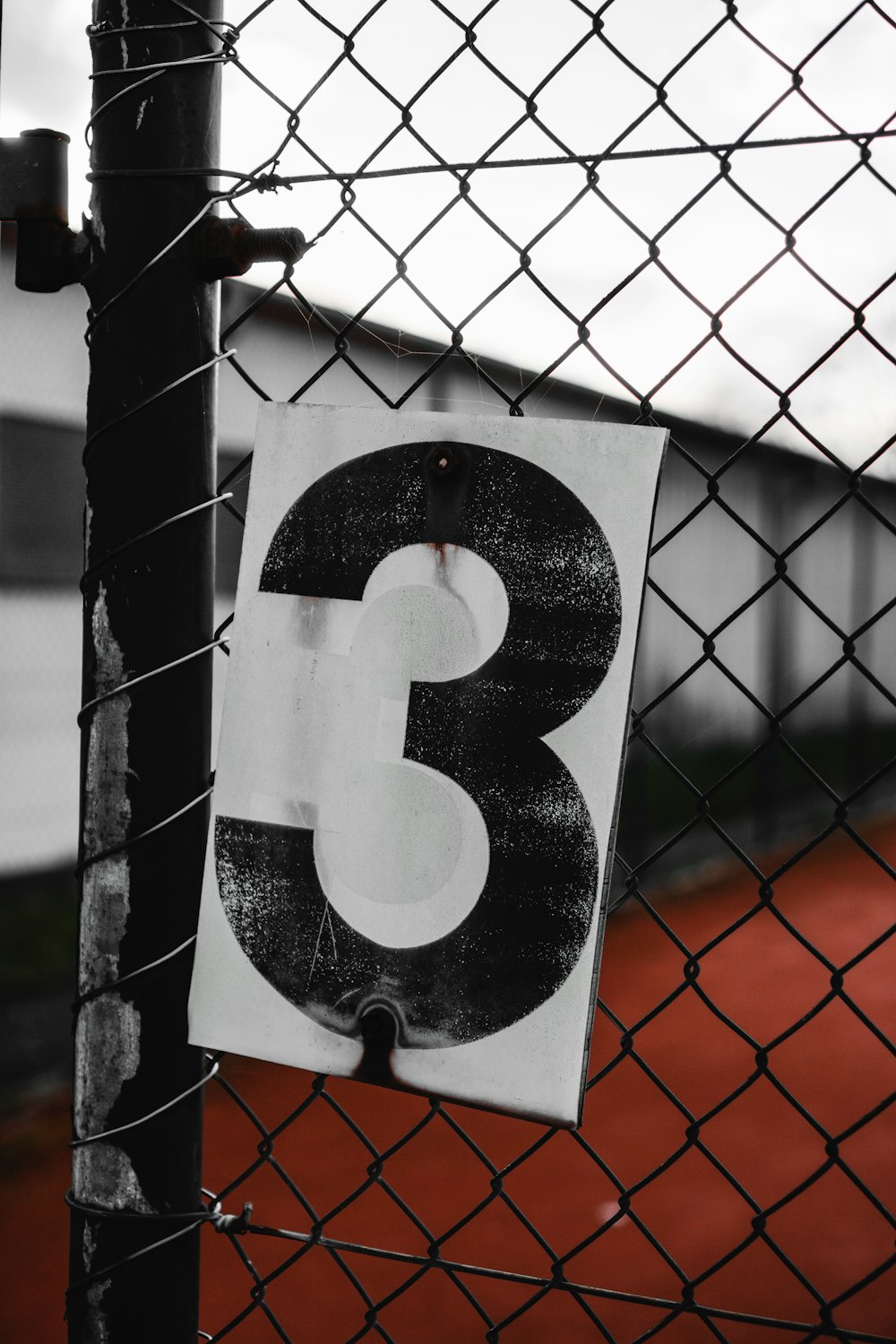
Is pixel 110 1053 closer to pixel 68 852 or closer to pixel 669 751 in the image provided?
pixel 68 852

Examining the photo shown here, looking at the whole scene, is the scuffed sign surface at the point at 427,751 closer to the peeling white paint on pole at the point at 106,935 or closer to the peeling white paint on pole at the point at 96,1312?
the peeling white paint on pole at the point at 106,935

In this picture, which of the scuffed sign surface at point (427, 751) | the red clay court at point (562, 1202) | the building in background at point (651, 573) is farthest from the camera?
the building in background at point (651, 573)

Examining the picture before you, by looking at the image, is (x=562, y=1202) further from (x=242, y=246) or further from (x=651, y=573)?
(x=651, y=573)

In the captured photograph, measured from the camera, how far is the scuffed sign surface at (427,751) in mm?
634

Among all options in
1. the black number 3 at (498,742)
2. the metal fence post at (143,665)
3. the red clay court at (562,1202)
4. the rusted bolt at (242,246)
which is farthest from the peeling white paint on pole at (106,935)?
the red clay court at (562,1202)

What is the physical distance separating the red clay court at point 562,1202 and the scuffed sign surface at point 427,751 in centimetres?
91

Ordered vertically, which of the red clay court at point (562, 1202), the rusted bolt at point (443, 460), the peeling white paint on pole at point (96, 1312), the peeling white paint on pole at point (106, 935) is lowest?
the red clay court at point (562, 1202)

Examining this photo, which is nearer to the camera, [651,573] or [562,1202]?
[562,1202]

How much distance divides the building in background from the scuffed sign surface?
0.07 meters

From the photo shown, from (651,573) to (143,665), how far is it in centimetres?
409

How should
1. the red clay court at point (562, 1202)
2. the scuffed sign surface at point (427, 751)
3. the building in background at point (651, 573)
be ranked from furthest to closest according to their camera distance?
1. the building in background at point (651, 573)
2. the red clay court at point (562, 1202)
3. the scuffed sign surface at point (427, 751)

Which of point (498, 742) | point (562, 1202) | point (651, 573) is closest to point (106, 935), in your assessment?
point (498, 742)

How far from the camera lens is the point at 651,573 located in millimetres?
4605

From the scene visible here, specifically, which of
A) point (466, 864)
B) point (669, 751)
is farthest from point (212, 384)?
point (669, 751)
